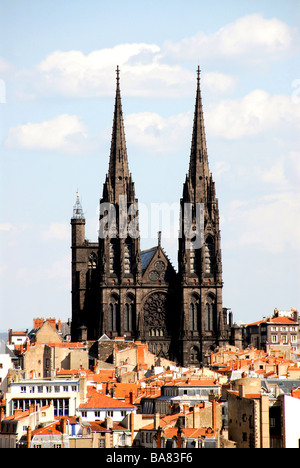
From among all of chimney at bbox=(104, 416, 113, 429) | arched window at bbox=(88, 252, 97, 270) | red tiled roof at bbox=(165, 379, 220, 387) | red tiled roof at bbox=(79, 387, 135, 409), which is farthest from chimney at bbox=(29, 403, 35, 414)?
arched window at bbox=(88, 252, 97, 270)

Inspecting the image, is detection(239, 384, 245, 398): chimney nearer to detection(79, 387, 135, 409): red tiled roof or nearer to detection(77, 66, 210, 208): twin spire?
detection(79, 387, 135, 409): red tiled roof

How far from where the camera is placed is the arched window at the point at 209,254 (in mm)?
141875

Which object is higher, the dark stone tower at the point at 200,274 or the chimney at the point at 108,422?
the dark stone tower at the point at 200,274

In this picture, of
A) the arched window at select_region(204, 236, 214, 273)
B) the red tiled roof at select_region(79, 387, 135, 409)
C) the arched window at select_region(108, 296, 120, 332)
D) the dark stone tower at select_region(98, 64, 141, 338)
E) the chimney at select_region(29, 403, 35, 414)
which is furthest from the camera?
the arched window at select_region(108, 296, 120, 332)

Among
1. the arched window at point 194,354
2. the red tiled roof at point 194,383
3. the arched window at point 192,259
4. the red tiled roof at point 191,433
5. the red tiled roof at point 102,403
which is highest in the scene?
the arched window at point 192,259

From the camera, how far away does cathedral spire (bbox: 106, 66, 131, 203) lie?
468ft

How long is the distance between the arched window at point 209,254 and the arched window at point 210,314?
2839mm

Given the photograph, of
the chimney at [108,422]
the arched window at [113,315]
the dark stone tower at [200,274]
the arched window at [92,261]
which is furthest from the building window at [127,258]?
the chimney at [108,422]

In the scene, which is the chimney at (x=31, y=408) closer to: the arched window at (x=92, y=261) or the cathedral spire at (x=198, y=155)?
the cathedral spire at (x=198, y=155)

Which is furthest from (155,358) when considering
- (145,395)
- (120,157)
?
(145,395)

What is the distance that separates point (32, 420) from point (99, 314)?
69.5 meters

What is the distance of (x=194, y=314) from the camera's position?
143m

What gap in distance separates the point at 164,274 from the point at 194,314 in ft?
18.7

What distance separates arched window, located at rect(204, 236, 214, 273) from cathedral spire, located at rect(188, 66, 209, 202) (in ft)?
17.0
